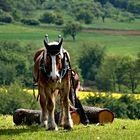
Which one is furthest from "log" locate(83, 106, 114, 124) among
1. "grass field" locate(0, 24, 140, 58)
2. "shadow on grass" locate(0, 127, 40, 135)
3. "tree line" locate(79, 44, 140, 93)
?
"grass field" locate(0, 24, 140, 58)

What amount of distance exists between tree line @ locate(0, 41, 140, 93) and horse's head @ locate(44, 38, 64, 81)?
317ft

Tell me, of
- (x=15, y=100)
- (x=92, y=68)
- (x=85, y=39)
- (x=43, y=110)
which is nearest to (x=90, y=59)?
(x=92, y=68)

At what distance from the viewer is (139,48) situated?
152750 mm

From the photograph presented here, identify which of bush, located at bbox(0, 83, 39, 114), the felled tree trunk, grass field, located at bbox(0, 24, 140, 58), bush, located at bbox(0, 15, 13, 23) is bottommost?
grass field, located at bbox(0, 24, 140, 58)

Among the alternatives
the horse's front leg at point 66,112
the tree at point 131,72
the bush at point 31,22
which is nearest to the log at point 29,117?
the horse's front leg at point 66,112

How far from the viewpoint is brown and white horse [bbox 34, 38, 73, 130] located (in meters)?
15.9

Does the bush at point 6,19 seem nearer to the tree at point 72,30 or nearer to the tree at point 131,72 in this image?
the tree at point 72,30

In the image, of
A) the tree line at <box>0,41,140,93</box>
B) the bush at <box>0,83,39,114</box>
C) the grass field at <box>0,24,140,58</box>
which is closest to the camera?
the bush at <box>0,83,39,114</box>

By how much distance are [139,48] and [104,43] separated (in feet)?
37.5

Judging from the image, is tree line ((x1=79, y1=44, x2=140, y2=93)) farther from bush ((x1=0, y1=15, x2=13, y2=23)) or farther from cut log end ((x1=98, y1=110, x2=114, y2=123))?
cut log end ((x1=98, y1=110, x2=114, y2=123))

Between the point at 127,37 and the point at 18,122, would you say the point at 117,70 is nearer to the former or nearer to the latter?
the point at 127,37

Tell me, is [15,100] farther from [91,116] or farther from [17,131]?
[17,131]

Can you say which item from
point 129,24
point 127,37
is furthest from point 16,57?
point 129,24

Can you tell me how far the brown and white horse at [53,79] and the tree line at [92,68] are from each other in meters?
96.0
